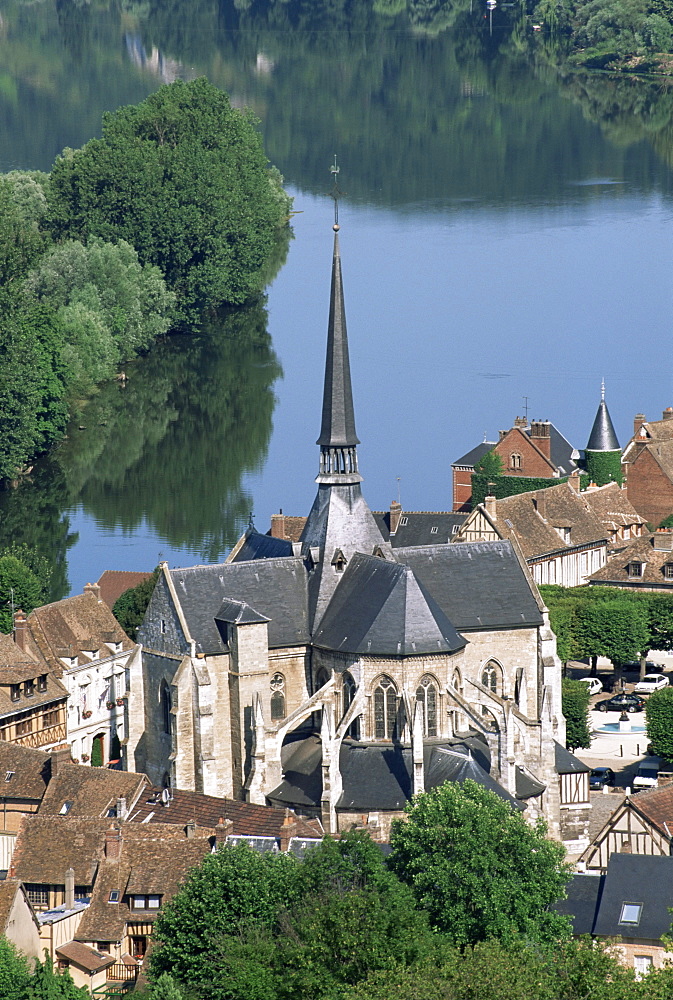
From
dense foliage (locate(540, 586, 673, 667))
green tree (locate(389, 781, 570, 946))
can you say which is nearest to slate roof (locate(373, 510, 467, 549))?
dense foliage (locate(540, 586, 673, 667))

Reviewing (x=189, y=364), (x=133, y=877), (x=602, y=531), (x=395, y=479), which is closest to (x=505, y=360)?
(x=189, y=364)

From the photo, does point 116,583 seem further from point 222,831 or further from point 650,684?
point 222,831

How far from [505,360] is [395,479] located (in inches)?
1059

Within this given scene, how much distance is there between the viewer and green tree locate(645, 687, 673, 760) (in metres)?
74.3

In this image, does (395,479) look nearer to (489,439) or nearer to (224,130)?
(489,439)

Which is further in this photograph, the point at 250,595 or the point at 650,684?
the point at 650,684

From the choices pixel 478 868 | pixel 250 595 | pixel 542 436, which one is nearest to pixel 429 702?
pixel 250 595

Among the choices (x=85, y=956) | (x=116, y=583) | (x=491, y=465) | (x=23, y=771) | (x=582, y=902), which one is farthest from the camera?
(x=491, y=465)

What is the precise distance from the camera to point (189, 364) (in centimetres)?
14038

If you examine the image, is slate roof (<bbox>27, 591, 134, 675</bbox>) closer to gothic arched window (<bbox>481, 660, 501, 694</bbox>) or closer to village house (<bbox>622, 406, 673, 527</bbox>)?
gothic arched window (<bbox>481, 660, 501, 694</bbox>)

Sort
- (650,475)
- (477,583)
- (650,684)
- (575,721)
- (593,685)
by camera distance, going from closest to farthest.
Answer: (477,583)
(575,721)
(650,684)
(593,685)
(650,475)

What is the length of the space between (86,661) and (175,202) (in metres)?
74.8

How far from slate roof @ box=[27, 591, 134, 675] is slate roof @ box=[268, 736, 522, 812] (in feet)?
41.1

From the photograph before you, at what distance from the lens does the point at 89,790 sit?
66.8 m
